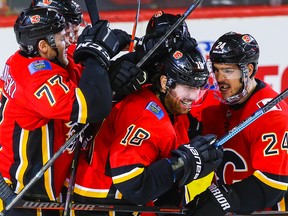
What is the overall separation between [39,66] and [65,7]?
1.11ft

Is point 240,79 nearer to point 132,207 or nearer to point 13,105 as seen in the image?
point 132,207

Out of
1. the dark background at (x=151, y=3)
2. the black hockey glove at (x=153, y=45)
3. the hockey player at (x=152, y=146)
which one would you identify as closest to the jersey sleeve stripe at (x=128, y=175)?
the hockey player at (x=152, y=146)

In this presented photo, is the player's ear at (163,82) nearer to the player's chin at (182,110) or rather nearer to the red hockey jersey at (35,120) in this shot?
the player's chin at (182,110)

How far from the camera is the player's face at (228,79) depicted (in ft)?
10.3

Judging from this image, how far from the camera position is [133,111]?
114 inches

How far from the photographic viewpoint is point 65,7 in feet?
10.2

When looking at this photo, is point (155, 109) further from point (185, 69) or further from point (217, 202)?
point (217, 202)

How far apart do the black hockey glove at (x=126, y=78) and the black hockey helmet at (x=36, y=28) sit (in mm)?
255

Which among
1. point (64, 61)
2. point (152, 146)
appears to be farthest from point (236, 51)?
point (64, 61)

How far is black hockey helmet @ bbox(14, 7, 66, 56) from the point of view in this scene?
9.66ft

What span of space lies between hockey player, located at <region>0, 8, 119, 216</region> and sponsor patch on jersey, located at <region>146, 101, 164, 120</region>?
0.53 feet

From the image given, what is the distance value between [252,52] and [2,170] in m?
1.06

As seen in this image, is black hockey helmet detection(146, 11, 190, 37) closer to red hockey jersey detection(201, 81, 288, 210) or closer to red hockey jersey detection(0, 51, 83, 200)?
red hockey jersey detection(201, 81, 288, 210)

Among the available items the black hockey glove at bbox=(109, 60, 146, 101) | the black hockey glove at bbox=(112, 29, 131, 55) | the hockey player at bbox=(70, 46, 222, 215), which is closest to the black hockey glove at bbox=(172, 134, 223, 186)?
the hockey player at bbox=(70, 46, 222, 215)
